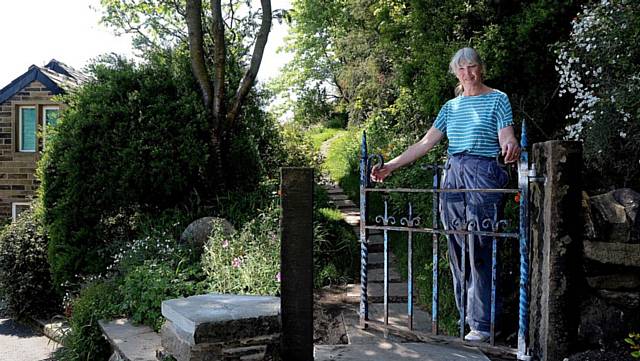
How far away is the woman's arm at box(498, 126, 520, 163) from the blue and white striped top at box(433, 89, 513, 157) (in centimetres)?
4

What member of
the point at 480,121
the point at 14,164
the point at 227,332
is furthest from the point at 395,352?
the point at 14,164

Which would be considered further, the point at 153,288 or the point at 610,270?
the point at 153,288

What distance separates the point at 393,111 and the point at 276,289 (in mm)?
4420

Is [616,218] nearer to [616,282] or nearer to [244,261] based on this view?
[616,282]

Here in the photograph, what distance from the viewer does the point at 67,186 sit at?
297 inches

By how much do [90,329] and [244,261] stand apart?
1540 millimetres

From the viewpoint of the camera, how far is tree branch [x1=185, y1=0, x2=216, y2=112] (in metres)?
8.05

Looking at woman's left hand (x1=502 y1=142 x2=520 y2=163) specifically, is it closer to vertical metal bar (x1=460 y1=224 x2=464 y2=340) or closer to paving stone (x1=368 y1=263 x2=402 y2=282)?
vertical metal bar (x1=460 y1=224 x2=464 y2=340)

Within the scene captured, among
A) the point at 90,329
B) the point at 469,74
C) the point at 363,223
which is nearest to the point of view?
the point at 469,74

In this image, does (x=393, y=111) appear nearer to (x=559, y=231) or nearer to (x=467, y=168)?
(x=467, y=168)

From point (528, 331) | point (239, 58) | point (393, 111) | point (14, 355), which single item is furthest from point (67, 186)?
point (528, 331)

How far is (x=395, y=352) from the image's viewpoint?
3.49 m

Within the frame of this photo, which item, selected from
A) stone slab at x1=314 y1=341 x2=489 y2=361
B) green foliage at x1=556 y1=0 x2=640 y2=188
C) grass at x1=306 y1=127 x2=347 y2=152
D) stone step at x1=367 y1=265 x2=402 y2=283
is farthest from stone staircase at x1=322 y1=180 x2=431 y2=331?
grass at x1=306 y1=127 x2=347 y2=152

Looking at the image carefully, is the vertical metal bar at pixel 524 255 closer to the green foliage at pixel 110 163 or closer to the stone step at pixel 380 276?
the stone step at pixel 380 276
